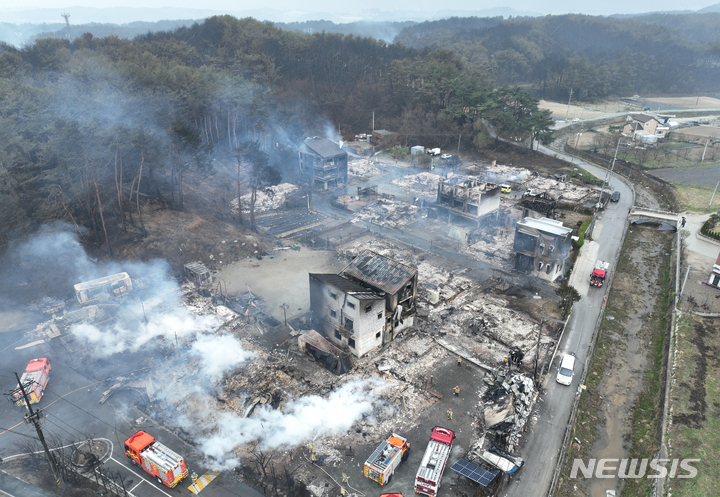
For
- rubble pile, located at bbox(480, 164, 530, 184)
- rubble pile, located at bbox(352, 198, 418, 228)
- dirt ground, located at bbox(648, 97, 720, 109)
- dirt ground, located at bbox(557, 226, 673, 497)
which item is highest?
dirt ground, located at bbox(648, 97, 720, 109)

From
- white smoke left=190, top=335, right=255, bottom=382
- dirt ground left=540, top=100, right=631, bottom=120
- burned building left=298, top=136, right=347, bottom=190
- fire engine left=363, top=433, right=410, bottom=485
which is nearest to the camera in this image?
fire engine left=363, top=433, right=410, bottom=485

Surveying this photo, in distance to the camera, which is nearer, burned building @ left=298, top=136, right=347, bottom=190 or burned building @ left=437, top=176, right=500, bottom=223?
burned building @ left=437, top=176, right=500, bottom=223

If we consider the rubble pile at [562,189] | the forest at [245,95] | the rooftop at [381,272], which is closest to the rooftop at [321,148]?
the forest at [245,95]

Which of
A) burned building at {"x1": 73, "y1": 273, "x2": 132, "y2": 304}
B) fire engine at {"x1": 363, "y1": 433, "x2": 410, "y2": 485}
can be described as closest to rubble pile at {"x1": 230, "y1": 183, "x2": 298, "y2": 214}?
burned building at {"x1": 73, "y1": 273, "x2": 132, "y2": 304}

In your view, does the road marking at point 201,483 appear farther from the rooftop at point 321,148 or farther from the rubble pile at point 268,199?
the rooftop at point 321,148

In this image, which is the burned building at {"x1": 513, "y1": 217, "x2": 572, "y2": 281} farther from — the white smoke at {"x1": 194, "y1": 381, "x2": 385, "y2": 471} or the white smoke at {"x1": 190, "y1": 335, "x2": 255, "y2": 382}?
the white smoke at {"x1": 190, "y1": 335, "x2": 255, "y2": 382}

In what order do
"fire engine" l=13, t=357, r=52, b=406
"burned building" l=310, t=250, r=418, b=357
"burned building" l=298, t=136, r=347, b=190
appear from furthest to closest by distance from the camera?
"burned building" l=298, t=136, r=347, b=190
"burned building" l=310, t=250, r=418, b=357
"fire engine" l=13, t=357, r=52, b=406
